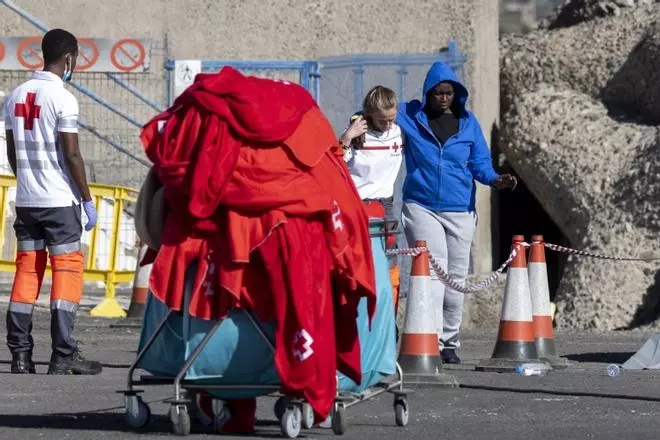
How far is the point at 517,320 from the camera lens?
10.9 metres

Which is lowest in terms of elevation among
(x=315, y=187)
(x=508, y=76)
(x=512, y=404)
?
(x=512, y=404)

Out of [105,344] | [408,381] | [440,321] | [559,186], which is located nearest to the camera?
[408,381]

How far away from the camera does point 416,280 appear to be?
975 centimetres

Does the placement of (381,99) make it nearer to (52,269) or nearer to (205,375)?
(52,269)

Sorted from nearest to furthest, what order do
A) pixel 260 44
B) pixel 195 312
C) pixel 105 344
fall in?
pixel 195 312
pixel 105 344
pixel 260 44

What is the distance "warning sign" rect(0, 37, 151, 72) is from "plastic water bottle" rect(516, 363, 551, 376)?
7.94m

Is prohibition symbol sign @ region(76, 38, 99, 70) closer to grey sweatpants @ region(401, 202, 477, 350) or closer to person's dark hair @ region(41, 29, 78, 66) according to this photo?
grey sweatpants @ region(401, 202, 477, 350)

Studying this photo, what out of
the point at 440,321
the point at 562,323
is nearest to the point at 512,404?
the point at 440,321

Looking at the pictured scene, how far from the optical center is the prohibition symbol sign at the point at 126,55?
17391 millimetres

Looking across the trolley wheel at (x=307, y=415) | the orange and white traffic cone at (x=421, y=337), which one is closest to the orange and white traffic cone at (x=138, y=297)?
the orange and white traffic cone at (x=421, y=337)

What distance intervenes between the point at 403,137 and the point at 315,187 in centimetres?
414

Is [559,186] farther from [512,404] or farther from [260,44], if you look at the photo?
[512,404]

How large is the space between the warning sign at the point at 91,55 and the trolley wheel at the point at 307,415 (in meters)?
10.8

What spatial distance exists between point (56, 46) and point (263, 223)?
3341mm
